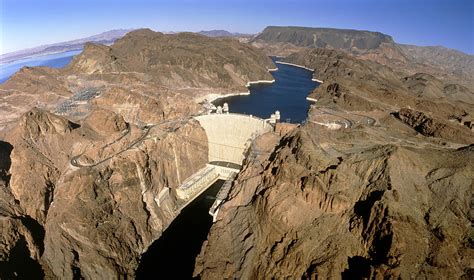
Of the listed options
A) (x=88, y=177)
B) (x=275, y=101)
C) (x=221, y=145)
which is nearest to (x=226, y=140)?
(x=221, y=145)

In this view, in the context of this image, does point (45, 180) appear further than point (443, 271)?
Yes

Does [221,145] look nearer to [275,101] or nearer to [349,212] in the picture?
[349,212]

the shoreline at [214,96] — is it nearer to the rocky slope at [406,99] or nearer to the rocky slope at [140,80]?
the rocky slope at [140,80]

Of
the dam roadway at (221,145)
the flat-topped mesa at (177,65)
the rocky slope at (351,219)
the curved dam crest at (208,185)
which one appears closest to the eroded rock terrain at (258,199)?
the rocky slope at (351,219)

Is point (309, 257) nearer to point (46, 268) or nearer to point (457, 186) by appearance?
point (457, 186)

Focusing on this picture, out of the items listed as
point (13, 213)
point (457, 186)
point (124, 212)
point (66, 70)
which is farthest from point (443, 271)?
point (66, 70)

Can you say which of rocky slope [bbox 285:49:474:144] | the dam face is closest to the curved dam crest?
the dam face
